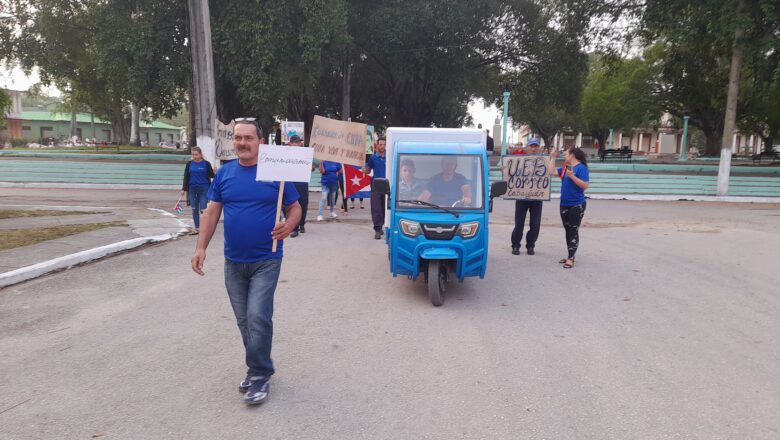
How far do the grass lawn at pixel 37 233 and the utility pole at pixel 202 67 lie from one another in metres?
4.70

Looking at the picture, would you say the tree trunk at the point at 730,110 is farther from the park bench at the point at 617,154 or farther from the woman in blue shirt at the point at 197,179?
the woman in blue shirt at the point at 197,179

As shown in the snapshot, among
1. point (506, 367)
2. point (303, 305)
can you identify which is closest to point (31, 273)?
point (303, 305)

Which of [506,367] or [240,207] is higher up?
[240,207]

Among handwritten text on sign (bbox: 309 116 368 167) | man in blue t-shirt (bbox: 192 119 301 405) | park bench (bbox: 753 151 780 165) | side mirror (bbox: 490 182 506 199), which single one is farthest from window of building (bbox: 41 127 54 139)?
man in blue t-shirt (bbox: 192 119 301 405)

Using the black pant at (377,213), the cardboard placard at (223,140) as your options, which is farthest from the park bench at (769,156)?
the cardboard placard at (223,140)

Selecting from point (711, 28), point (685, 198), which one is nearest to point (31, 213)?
point (685, 198)

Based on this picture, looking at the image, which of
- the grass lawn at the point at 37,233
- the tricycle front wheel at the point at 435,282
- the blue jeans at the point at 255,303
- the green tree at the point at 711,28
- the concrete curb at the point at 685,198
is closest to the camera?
the blue jeans at the point at 255,303

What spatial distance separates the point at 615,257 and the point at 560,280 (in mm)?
2204

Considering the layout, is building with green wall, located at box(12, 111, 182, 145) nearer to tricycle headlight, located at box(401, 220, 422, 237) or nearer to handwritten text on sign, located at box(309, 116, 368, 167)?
handwritten text on sign, located at box(309, 116, 368, 167)

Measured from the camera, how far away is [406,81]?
107 feet

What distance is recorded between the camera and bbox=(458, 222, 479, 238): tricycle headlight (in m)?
6.32

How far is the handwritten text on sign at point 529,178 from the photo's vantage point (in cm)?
912

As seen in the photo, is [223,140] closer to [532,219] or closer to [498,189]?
[532,219]

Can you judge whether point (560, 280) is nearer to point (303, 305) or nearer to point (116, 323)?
point (303, 305)
